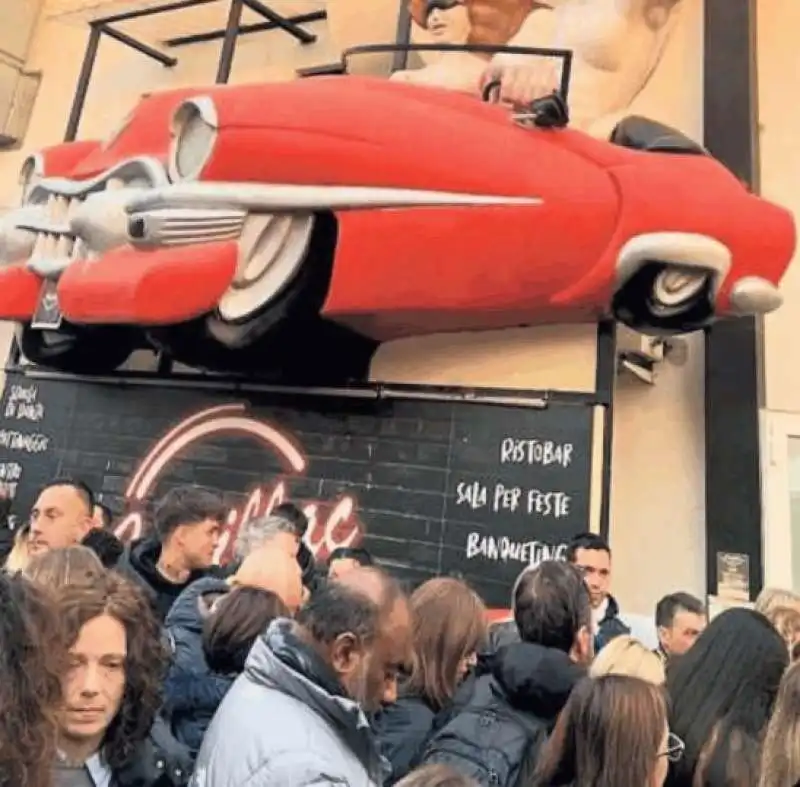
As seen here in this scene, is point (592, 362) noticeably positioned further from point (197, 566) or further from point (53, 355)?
point (53, 355)

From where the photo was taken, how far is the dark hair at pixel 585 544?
12.7 feet

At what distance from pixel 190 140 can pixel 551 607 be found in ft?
11.1

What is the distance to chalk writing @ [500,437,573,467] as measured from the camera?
4.34 m

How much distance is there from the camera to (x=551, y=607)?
7.07 feet

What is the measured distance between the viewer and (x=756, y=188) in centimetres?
525

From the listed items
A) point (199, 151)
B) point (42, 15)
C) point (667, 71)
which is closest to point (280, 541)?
point (199, 151)

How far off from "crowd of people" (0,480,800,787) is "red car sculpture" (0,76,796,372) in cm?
191

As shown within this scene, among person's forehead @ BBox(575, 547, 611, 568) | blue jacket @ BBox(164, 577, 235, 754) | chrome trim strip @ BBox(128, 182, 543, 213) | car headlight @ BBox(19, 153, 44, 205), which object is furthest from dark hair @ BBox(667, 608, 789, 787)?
car headlight @ BBox(19, 153, 44, 205)

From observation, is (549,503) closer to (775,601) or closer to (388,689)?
Result: (775,601)

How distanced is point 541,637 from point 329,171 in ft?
9.28

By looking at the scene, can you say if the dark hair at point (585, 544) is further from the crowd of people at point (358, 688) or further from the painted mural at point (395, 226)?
the crowd of people at point (358, 688)

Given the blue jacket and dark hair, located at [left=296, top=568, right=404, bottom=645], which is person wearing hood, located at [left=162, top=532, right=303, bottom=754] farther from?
dark hair, located at [left=296, top=568, right=404, bottom=645]

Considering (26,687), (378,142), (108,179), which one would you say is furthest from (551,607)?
(108,179)

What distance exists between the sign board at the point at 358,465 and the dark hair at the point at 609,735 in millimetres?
2569
